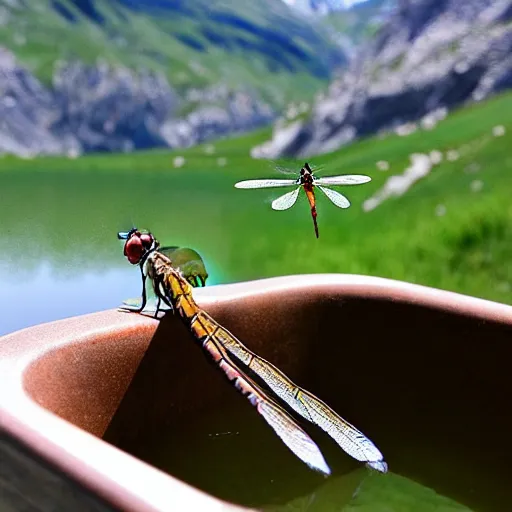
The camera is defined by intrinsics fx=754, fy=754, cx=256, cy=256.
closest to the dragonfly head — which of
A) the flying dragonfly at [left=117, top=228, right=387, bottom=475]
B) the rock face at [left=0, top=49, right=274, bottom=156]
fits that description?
the flying dragonfly at [left=117, top=228, right=387, bottom=475]

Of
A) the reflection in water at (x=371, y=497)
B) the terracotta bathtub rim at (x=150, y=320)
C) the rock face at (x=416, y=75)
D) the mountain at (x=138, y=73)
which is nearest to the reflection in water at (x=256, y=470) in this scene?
the reflection in water at (x=371, y=497)

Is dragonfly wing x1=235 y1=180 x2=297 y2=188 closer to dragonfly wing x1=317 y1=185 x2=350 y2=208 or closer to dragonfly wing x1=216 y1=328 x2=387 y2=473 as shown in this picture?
dragonfly wing x1=317 y1=185 x2=350 y2=208

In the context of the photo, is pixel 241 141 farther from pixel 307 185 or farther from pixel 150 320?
pixel 307 185

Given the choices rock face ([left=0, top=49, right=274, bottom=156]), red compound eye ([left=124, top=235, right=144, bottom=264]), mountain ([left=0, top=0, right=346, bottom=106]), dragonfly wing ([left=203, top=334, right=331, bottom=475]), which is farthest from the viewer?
mountain ([left=0, top=0, right=346, bottom=106])

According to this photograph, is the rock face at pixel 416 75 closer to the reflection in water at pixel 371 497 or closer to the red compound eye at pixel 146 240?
the reflection in water at pixel 371 497

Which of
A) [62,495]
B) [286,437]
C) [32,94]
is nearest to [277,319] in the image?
[286,437]

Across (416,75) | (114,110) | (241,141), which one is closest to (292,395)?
(416,75)
